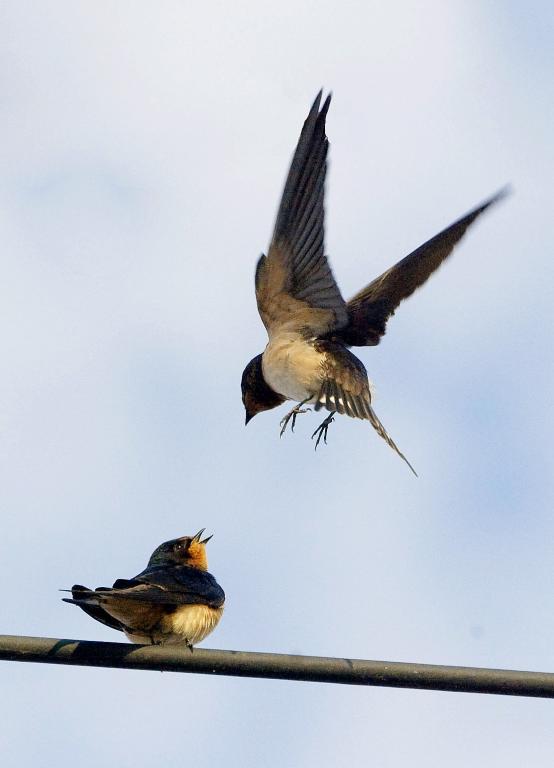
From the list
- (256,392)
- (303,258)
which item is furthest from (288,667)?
(256,392)

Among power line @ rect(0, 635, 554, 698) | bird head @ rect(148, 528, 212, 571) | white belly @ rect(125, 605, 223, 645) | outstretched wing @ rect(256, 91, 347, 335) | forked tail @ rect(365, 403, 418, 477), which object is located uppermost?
outstretched wing @ rect(256, 91, 347, 335)

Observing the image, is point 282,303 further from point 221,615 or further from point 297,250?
point 221,615

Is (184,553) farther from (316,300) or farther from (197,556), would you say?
(316,300)

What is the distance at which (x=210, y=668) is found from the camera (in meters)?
3.68

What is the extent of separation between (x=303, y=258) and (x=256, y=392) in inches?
53.2

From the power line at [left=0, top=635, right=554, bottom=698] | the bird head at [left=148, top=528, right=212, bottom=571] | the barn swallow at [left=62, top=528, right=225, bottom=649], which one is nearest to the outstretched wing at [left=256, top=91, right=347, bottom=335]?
the bird head at [left=148, top=528, right=212, bottom=571]

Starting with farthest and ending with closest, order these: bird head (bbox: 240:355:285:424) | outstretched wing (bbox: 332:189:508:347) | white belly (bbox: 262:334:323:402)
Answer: bird head (bbox: 240:355:285:424) → outstretched wing (bbox: 332:189:508:347) → white belly (bbox: 262:334:323:402)

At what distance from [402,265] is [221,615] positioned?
283 centimetres

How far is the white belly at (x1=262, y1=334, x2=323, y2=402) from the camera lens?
7008mm

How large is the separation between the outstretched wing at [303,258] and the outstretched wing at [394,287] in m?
0.19

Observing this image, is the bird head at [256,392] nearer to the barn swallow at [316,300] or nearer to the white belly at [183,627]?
the barn swallow at [316,300]

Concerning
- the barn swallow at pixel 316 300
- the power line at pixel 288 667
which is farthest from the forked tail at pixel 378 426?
the power line at pixel 288 667

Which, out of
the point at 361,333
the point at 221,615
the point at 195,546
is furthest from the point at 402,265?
the point at 221,615

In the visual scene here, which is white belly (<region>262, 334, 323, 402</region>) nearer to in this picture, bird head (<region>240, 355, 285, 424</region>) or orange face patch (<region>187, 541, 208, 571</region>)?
bird head (<region>240, 355, 285, 424</region>)
